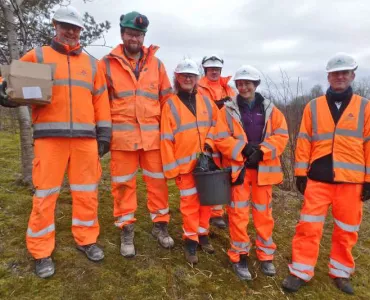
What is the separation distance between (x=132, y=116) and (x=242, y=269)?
2108 mm

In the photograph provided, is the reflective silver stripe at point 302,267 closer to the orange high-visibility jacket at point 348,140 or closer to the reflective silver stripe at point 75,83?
the orange high-visibility jacket at point 348,140

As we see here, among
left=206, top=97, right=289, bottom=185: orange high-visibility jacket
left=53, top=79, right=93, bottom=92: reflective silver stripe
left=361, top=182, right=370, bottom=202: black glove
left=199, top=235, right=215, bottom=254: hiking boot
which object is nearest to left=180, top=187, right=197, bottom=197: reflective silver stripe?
left=206, top=97, right=289, bottom=185: orange high-visibility jacket

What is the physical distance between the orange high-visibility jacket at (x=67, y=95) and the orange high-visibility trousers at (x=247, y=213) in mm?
1728

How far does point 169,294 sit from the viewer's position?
2992 mm

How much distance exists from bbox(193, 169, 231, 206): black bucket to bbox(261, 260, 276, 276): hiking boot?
3.05ft

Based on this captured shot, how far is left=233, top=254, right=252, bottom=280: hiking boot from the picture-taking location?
3398mm

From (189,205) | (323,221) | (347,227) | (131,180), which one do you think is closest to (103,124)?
(131,180)

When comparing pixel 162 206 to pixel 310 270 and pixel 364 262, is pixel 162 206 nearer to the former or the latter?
pixel 310 270

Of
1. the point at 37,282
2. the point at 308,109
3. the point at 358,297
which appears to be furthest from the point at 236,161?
the point at 37,282

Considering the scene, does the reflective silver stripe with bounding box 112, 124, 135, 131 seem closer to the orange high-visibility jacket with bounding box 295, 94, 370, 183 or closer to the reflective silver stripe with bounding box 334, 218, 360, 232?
the orange high-visibility jacket with bounding box 295, 94, 370, 183

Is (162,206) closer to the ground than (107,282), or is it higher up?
higher up

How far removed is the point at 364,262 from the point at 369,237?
3.22 ft

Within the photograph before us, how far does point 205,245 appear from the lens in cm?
384

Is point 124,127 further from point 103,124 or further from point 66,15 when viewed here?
point 66,15
